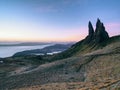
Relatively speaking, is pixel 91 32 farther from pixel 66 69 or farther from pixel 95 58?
pixel 66 69

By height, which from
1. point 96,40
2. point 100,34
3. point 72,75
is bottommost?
point 72,75

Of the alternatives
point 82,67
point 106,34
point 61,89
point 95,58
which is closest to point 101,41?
point 106,34

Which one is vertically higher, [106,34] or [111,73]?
[106,34]

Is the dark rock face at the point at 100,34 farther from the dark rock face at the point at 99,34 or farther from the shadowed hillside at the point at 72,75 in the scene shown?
the shadowed hillside at the point at 72,75

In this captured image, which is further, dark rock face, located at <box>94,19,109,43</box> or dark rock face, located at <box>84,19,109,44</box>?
dark rock face, located at <box>84,19,109,44</box>

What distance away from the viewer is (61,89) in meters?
45.9

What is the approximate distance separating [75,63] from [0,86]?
1279 inches

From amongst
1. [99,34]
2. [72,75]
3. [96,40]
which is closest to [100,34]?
[99,34]

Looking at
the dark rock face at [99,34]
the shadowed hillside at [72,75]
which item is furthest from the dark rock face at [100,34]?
the shadowed hillside at [72,75]

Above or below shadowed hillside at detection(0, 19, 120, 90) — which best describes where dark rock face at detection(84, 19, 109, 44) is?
above

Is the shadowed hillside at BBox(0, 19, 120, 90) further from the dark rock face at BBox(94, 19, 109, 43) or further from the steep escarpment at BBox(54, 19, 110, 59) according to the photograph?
the dark rock face at BBox(94, 19, 109, 43)

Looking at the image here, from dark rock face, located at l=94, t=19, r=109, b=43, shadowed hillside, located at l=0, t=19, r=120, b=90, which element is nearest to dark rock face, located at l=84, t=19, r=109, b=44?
dark rock face, located at l=94, t=19, r=109, b=43

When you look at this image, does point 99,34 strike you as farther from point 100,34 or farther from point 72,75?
point 72,75

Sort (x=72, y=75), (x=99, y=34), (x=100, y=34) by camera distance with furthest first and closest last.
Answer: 1. (x=99, y=34)
2. (x=100, y=34)
3. (x=72, y=75)
